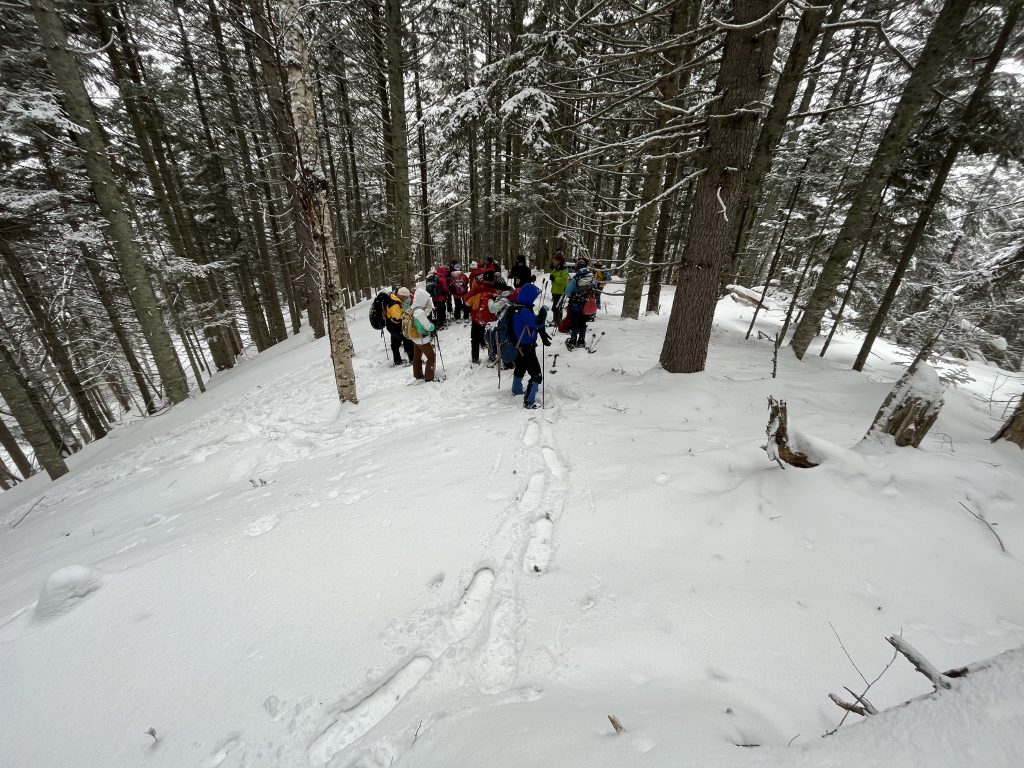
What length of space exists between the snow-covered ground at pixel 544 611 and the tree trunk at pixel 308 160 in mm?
2967

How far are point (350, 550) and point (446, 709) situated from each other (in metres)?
1.52

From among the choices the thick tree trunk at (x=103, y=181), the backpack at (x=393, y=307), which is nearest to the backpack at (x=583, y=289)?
the backpack at (x=393, y=307)

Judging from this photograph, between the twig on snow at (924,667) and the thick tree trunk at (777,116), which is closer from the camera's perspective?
the twig on snow at (924,667)

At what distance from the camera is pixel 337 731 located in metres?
1.96

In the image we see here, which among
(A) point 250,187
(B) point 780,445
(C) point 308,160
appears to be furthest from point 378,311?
(A) point 250,187

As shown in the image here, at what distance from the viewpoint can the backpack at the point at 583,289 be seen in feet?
25.5

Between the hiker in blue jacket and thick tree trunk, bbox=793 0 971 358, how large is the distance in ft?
18.9

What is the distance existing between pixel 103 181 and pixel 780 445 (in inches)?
517

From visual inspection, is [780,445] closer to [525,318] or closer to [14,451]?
[525,318]

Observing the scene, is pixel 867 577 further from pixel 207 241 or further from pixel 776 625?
pixel 207 241

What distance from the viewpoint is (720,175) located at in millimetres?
4777

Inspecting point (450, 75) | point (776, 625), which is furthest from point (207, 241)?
point (776, 625)

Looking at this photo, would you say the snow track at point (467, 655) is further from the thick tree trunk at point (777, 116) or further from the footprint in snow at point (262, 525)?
the thick tree trunk at point (777, 116)

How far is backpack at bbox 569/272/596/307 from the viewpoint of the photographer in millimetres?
7777
